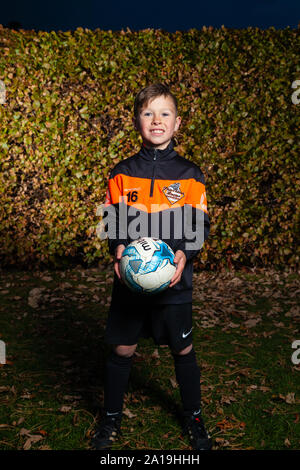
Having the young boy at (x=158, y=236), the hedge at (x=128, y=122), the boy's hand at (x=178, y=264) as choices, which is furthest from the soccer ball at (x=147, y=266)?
the hedge at (x=128, y=122)

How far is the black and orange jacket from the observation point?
8.75 ft

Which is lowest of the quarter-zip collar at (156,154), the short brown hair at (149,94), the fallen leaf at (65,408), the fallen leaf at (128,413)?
the fallen leaf at (128,413)

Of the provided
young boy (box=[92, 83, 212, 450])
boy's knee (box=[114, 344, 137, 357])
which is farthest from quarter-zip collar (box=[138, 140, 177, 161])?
boy's knee (box=[114, 344, 137, 357])

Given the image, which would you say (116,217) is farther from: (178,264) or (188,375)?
(188,375)

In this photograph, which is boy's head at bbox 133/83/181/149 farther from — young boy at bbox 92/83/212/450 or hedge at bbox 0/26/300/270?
hedge at bbox 0/26/300/270

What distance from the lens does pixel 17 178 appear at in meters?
6.75

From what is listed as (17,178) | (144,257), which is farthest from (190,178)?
(17,178)

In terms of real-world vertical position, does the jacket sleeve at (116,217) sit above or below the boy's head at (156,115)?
below

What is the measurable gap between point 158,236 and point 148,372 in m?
1.71

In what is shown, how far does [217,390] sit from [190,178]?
190 centimetres

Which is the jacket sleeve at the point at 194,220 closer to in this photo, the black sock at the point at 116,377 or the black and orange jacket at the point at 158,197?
the black and orange jacket at the point at 158,197

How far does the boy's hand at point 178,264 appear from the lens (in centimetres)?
253

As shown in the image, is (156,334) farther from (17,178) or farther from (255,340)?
(17,178)
